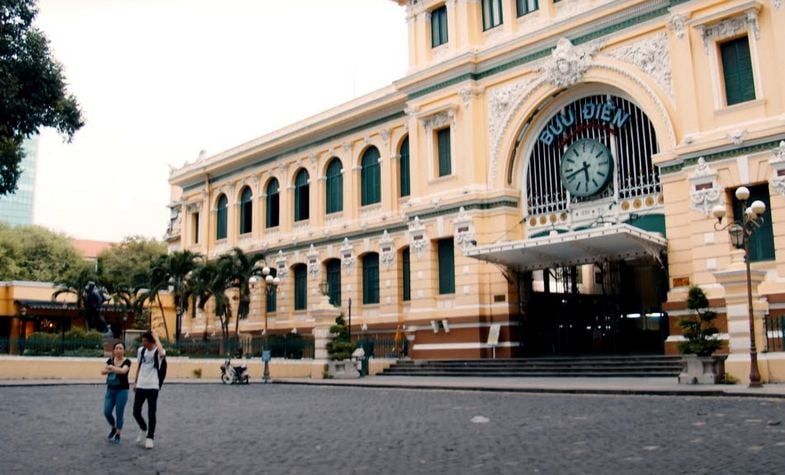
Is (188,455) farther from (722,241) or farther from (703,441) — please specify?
(722,241)

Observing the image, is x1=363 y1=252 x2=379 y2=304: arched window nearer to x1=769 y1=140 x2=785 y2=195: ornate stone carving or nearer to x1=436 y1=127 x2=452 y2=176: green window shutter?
x1=436 y1=127 x2=452 y2=176: green window shutter

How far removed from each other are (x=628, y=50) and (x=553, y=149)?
4382mm

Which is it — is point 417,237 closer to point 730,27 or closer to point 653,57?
point 653,57

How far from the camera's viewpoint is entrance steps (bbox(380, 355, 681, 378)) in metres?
22.3

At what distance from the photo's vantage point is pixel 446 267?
3012 cm

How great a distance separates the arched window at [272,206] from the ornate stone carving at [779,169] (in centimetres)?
2583

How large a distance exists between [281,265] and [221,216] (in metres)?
7.53

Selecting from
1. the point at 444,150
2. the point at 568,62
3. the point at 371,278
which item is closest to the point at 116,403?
the point at 568,62

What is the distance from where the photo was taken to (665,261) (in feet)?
82.0

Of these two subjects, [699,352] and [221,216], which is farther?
[221,216]

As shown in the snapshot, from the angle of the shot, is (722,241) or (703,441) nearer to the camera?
(703,441)

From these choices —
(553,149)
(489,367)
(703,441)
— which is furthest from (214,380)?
(703,441)

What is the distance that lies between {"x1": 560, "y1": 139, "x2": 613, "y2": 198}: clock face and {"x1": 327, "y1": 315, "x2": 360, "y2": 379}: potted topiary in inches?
373

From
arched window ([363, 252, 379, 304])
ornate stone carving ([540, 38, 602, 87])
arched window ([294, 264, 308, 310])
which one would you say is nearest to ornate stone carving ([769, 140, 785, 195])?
ornate stone carving ([540, 38, 602, 87])
